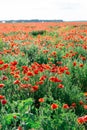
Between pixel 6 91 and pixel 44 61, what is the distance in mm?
3610

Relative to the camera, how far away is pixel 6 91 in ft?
18.8

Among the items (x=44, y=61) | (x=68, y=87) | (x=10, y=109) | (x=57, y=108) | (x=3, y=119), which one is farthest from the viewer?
(x=44, y=61)

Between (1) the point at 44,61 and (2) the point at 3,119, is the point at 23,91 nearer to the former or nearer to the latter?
(2) the point at 3,119

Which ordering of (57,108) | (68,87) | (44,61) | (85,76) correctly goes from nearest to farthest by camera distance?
(57,108)
(68,87)
(85,76)
(44,61)

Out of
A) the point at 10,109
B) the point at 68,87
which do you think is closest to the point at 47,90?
the point at 68,87

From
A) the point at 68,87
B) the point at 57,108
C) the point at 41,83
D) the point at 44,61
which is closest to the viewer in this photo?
the point at 57,108

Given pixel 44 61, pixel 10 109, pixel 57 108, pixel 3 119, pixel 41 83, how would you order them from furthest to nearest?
pixel 44 61, pixel 41 83, pixel 10 109, pixel 57 108, pixel 3 119

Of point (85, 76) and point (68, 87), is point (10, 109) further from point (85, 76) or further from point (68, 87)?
point (85, 76)

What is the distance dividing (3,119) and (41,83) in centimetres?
149

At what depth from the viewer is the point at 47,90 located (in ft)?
19.5

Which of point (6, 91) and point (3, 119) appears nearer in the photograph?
point (3, 119)

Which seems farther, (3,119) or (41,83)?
(41,83)

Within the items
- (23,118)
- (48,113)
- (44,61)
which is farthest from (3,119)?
(44,61)

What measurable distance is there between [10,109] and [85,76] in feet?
8.38
